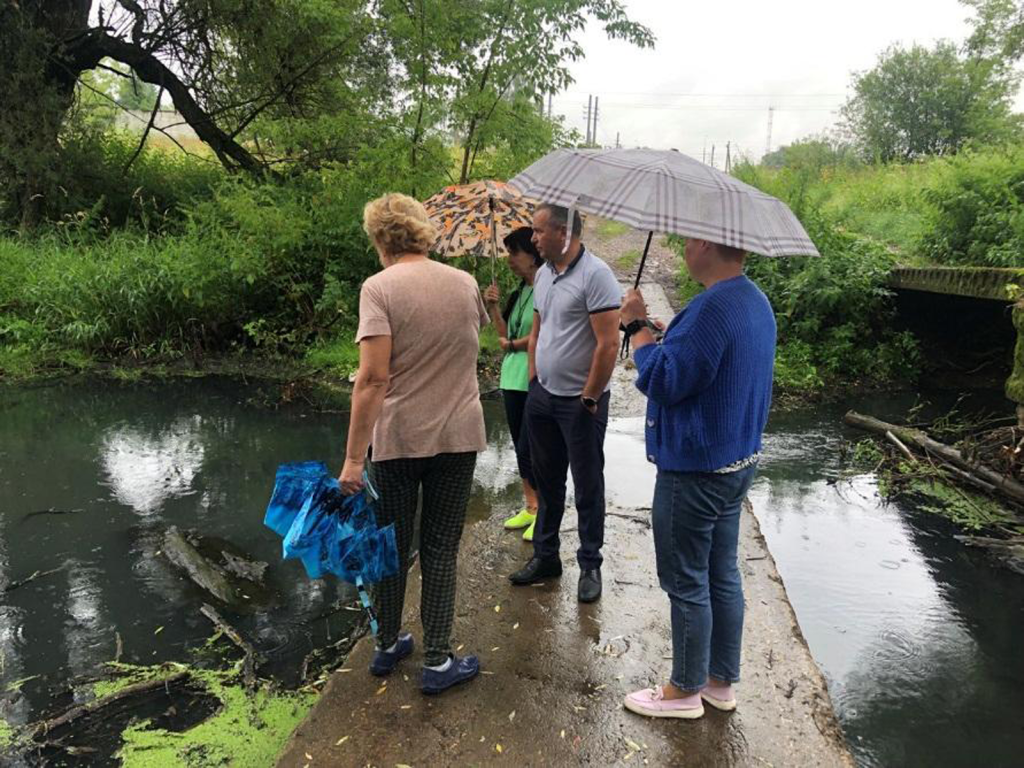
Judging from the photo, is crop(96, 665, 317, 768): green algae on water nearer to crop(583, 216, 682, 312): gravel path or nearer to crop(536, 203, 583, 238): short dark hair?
crop(536, 203, 583, 238): short dark hair

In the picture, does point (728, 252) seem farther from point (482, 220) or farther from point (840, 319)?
point (840, 319)

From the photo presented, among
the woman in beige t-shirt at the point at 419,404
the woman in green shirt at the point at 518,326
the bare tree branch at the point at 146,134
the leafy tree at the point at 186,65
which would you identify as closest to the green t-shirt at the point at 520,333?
the woman in green shirt at the point at 518,326

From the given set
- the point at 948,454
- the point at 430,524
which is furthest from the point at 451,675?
the point at 948,454

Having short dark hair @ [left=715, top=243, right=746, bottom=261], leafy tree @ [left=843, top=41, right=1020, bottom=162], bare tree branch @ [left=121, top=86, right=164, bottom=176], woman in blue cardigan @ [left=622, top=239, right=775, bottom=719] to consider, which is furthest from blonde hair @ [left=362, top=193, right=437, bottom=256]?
leafy tree @ [left=843, top=41, right=1020, bottom=162]

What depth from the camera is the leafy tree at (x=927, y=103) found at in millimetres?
23938

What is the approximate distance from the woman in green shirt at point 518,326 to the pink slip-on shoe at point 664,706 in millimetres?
1256

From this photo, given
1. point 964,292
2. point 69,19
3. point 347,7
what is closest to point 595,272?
point 964,292

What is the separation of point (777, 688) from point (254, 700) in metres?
2.30

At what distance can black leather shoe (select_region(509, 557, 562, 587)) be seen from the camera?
11.8 ft

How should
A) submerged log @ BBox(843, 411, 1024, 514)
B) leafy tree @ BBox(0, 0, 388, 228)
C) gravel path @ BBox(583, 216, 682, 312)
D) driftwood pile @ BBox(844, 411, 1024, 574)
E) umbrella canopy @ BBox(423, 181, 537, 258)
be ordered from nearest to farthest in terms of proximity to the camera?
umbrella canopy @ BBox(423, 181, 537, 258)
driftwood pile @ BBox(844, 411, 1024, 574)
submerged log @ BBox(843, 411, 1024, 514)
leafy tree @ BBox(0, 0, 388, 228)
gravel path @ BBox(583, 216, 682, 312)

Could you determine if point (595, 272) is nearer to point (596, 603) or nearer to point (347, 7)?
point (596, 603)

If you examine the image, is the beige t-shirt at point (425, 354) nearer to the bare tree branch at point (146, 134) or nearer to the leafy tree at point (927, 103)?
the bare tree branch at point (146, 134)

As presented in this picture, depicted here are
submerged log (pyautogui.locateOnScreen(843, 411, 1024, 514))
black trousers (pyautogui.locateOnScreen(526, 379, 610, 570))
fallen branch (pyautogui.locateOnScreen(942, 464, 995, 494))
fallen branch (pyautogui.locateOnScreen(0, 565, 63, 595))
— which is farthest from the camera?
fallen branch (pyautogui.locateOnScreen(942, 464, 995, 494))

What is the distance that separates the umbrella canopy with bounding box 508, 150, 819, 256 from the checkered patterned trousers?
1075 millimetres
